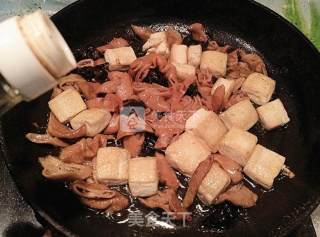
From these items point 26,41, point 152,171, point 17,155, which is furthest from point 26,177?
point 26,41

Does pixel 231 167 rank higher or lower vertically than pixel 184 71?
lower

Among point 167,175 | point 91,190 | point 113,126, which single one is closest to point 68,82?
point 113,126

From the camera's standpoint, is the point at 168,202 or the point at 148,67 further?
the point at 148,67

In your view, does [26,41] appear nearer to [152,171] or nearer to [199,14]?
[152,171]

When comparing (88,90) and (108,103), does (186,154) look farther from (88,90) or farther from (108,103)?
(88,90)

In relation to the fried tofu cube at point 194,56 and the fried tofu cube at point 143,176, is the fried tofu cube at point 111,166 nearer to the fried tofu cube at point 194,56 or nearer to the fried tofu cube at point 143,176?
the fried tofu cube at point 143,176

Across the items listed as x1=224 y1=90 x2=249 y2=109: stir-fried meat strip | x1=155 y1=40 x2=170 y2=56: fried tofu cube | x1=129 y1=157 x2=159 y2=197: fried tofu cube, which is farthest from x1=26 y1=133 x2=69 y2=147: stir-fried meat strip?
x1=224 y1=90 x2=249 y2=109: stir-fried meat strip
